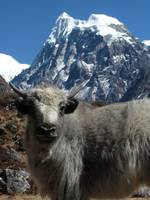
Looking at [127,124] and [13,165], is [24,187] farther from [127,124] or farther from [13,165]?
[127,124]

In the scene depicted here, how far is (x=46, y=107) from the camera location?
1078 centimetres

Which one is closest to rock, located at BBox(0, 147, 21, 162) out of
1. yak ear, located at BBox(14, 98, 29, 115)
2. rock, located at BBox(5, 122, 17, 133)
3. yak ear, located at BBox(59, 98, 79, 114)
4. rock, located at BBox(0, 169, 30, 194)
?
rock, located at BBox(0, 169, 30, 194)

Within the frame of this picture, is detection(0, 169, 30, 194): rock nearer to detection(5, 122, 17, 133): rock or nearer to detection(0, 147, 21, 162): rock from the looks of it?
detection(0, 147, 21, 162): rock

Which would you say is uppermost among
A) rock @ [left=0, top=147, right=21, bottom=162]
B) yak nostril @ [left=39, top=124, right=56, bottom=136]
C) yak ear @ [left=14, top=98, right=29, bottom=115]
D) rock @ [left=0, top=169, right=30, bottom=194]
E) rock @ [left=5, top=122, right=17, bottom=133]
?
rock @ [left=5, top=122, right=17, bottom=133]

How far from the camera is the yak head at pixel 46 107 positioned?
10.3 metres

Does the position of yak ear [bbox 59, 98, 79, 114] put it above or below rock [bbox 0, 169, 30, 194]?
above

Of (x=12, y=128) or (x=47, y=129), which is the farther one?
(x=12, y=128)

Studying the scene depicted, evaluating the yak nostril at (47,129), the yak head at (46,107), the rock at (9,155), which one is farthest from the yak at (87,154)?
the rock at (9,155)

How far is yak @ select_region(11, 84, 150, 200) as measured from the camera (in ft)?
35.5

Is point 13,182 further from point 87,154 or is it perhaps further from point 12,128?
point 12,128

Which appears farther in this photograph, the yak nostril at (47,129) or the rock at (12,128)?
the rock at (12,128)

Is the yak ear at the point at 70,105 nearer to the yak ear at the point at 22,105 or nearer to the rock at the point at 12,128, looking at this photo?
the yak ear at the point at 22,105

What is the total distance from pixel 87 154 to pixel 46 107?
1.22 metres

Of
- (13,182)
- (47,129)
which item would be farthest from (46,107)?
(13,182)
